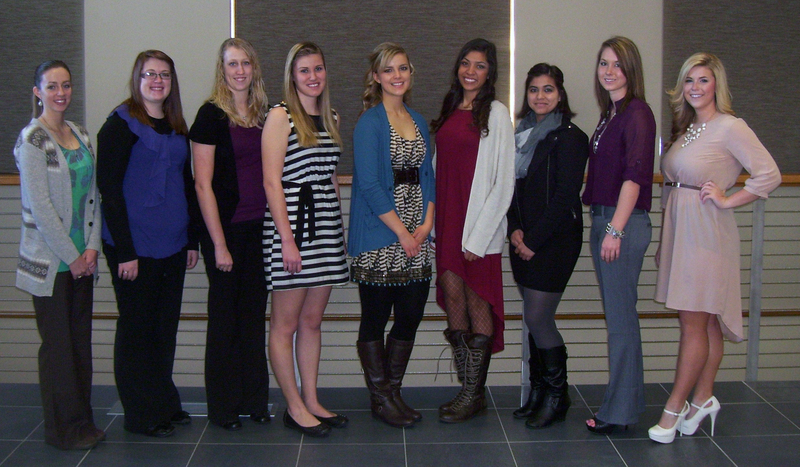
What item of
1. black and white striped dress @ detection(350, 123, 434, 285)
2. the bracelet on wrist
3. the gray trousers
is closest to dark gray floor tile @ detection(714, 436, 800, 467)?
the gray trousers

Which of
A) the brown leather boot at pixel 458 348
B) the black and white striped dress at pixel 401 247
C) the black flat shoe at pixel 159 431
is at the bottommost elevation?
the black flat shoe at pixel 159 431

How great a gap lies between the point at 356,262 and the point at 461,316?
1.74ft

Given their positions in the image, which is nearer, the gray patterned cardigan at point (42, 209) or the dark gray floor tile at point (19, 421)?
the gray patterned cardigan at point (42, 209)

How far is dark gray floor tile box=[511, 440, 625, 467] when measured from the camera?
2789 mm

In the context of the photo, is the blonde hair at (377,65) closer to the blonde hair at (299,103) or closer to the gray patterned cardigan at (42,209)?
the blonde hair at (299,103)

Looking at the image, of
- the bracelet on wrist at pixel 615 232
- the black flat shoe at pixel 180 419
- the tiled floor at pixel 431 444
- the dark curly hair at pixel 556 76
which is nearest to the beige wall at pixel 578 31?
the dark curly hair at pixel 556 76

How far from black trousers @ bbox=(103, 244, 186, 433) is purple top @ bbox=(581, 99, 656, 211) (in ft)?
5.89

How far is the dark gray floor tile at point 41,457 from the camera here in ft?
9.09

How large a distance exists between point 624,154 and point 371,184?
40.8 inches

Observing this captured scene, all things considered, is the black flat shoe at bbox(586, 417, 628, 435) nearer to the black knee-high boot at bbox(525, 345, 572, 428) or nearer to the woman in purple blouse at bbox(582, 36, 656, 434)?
the woman in purple blouse at bbox(582, 36, 656, 434)

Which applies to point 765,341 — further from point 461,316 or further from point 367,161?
point 367,161

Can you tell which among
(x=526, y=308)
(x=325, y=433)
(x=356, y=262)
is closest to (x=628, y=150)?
(x=526, y=308)

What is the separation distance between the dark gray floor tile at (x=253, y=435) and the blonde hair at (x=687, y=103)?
2.09m

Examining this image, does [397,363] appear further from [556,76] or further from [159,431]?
[556,76]
